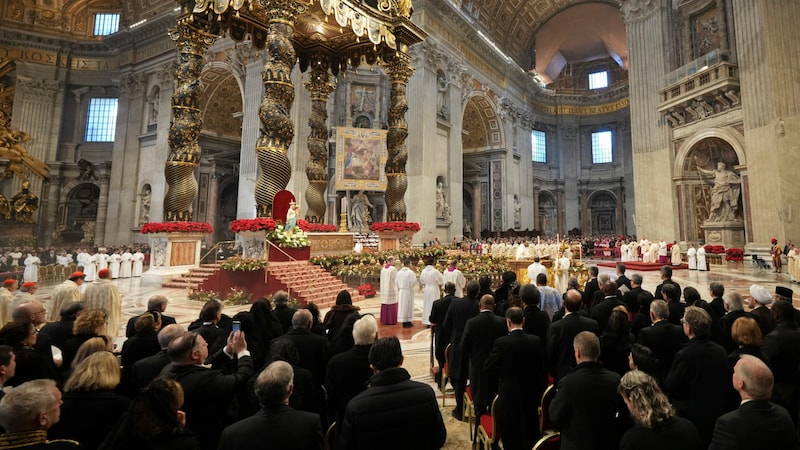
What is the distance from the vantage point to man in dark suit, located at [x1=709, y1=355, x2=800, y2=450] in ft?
5.61

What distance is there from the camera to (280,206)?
1061 cm

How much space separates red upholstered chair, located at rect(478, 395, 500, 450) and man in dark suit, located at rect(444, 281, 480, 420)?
0.38 meters

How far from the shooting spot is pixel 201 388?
2.07m

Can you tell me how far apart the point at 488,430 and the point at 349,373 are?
1.24 metres

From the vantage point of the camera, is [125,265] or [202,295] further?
[125,265]

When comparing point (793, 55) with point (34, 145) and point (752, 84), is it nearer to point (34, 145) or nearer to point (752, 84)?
point (752, 84)

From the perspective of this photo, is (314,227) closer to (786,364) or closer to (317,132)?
(317,132)

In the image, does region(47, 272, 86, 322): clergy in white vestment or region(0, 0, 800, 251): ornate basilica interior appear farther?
region(0, 0, 800, 251): ornate basilica interior

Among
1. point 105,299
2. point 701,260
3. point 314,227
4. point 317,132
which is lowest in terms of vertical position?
point 105,299

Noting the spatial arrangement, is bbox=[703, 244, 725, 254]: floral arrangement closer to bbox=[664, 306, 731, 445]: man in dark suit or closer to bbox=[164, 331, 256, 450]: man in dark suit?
bbox=[664, 306, 731, 445]: man in dark suit

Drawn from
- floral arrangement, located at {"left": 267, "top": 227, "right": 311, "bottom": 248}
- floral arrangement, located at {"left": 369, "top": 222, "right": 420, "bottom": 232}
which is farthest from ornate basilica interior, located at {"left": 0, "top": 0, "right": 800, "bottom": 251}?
floral arrangement, located at {"left": 267, "top": 227, "right": 311, "bottom": 248}

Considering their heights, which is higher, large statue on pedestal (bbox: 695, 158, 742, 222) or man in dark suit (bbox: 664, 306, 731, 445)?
large statue on pedestal (bbox: 695, 158, 742, 222)

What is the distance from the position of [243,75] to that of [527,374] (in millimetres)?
22108

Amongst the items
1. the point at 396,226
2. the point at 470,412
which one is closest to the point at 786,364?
the point at 470,412
